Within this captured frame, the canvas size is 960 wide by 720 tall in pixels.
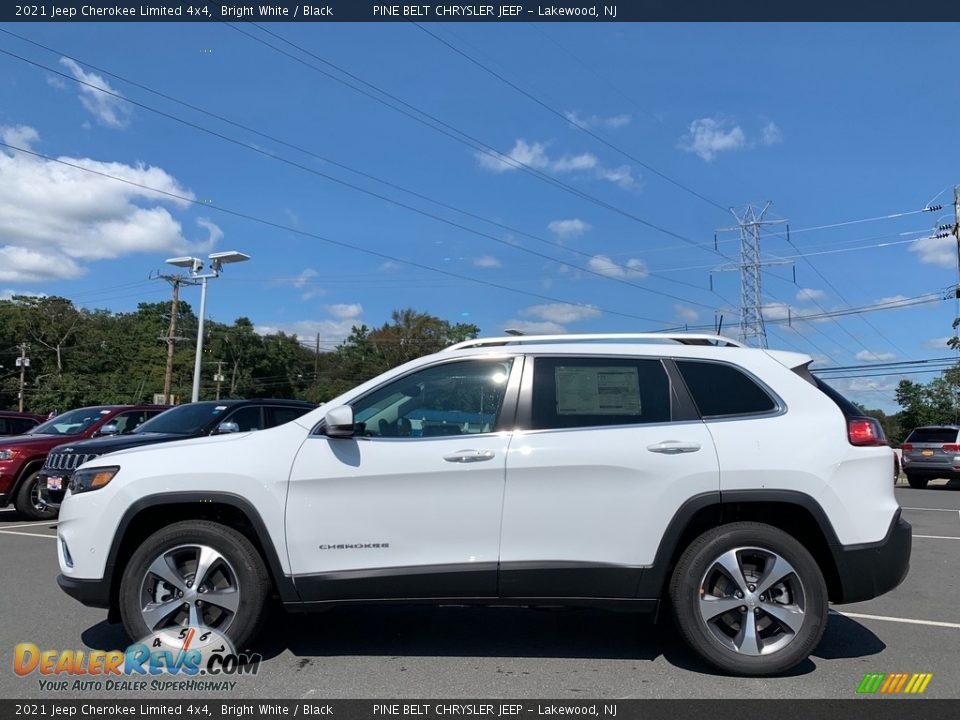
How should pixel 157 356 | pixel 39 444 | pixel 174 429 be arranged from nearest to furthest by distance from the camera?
1. pixel 174 429
2. pixel 39 444
3. pixel 157 356

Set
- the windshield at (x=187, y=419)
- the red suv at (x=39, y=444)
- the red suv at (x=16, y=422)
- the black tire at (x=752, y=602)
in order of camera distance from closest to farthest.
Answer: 1. the black tire at (x=752, y=602)
2. the windshield at (x=187, y=419)
3. the red suv at (x=39, y=444)
4. the red suv at (x=16, y=422)

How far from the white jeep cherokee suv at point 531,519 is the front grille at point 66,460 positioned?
525cm

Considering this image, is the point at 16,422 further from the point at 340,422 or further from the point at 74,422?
the point at 340,422

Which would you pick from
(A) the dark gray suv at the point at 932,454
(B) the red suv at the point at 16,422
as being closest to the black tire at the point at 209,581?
(B) the red suv at the point at 16,422

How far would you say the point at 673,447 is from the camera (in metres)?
4.28

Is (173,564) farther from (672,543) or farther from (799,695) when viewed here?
(799,695)

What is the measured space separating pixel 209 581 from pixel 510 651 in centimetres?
187

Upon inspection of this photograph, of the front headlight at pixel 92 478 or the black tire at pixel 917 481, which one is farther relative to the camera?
the black tire at pixel 917 481

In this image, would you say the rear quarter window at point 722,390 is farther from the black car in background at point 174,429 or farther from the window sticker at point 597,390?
the black car in background at point 174,429

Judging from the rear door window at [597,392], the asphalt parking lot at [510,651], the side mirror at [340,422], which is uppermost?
the rear door window at [597,392]

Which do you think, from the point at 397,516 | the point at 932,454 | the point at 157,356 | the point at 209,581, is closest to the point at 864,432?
the point at 397,516

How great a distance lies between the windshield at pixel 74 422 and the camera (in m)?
12.0

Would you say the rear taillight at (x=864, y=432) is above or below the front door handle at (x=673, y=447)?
above
